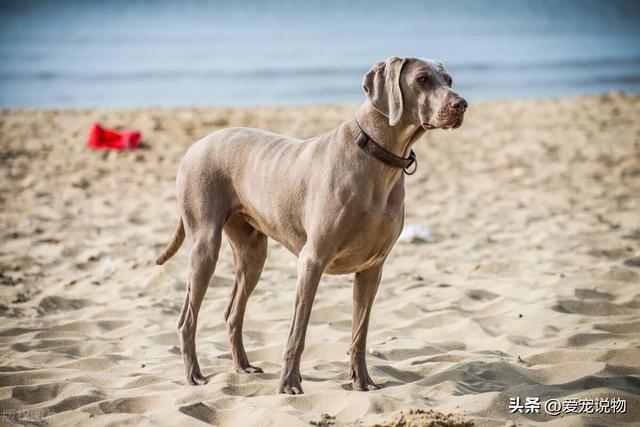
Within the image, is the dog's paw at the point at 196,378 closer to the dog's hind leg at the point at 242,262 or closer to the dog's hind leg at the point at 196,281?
the dog's hind leg at the point at 196,281

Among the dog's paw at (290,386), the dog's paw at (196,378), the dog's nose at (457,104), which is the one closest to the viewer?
the dog's nose at (457,104)

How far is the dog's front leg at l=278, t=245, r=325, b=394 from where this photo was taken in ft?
13.6

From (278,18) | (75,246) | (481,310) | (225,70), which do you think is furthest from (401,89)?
(278,18)

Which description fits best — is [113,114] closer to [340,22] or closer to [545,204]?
[545,204]

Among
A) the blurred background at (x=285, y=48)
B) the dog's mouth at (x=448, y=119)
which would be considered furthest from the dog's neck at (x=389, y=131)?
the blurred background at (x=285, y=48)

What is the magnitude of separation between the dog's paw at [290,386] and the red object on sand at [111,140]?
27.7 feet

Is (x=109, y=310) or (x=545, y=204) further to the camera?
(x=545, y=204)

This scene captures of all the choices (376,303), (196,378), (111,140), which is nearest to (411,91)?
(196,378)

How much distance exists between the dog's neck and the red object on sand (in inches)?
330

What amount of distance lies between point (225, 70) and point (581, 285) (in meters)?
21.8

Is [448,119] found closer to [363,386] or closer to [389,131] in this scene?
[389,131]

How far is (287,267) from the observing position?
293 inches

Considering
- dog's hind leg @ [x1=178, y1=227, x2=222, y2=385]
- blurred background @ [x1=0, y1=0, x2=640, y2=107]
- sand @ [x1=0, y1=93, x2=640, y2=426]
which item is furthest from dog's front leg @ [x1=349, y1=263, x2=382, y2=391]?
blurred background @ [x1=0, y1=0, x2=640, y2=107]

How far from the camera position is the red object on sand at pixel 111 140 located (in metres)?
12.0
